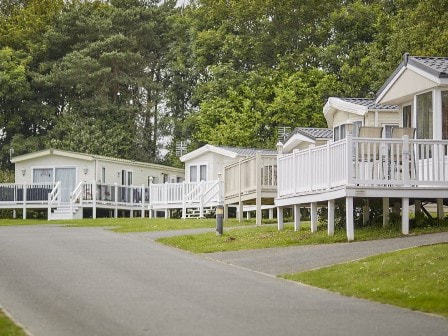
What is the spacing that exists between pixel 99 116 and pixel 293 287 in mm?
58289

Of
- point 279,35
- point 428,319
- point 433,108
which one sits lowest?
point 428,319

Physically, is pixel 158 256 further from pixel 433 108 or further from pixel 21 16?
pixel 21 16

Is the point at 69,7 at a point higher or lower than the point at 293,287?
higher

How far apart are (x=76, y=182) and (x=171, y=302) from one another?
4543 cm

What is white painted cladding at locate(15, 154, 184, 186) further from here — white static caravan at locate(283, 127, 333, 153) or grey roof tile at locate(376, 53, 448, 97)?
grey roof tile at locate(376, 53, 448, 97)

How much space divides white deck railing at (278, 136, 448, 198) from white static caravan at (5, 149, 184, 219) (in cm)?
3035

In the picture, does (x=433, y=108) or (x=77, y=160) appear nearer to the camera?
(x=433, y=108)

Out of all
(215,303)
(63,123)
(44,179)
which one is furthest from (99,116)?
(215,303)

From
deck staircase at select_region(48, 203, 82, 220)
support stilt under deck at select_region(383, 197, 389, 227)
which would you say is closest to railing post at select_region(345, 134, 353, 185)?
support stilt under deck at select_region(383, 197, 389, 227)

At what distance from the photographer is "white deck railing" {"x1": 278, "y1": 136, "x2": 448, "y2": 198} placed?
25.2 meters

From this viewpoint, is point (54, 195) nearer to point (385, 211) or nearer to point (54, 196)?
point (54, 196)

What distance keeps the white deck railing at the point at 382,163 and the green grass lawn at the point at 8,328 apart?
12416mm

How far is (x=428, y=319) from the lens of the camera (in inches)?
575

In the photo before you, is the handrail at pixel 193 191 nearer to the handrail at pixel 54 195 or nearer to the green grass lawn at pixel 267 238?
the handrail at pixel 54 195
